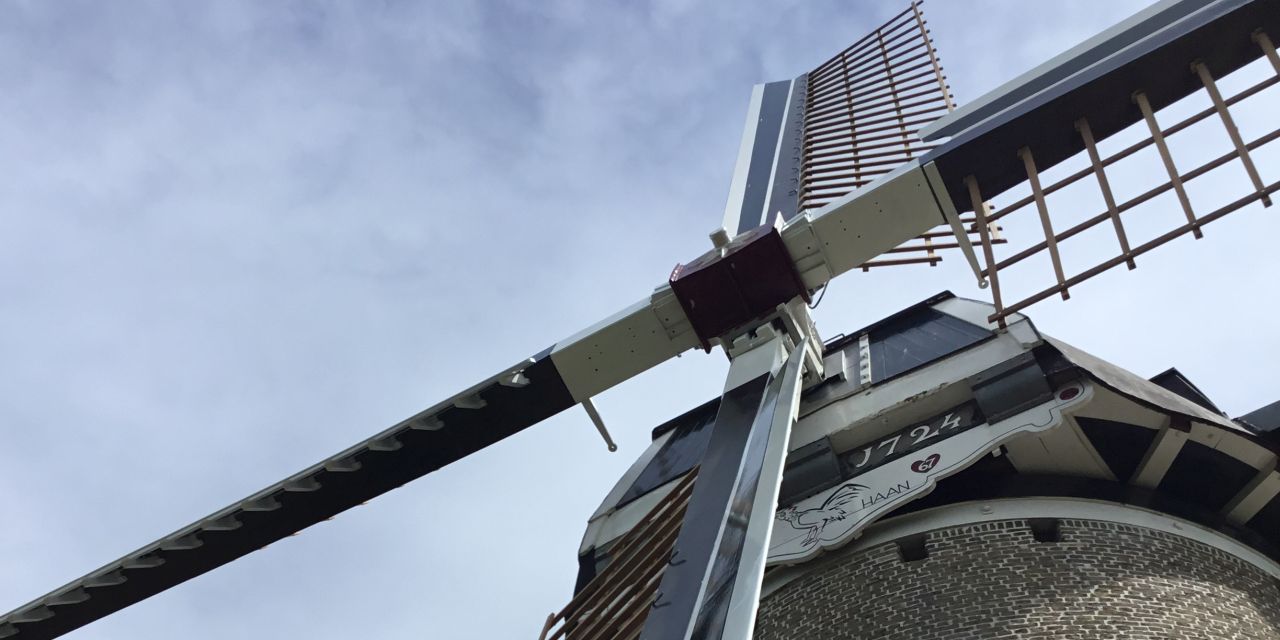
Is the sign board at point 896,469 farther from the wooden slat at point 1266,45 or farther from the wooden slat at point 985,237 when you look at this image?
the wooden slat at point 1266,45

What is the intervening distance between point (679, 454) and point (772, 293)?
74.7 inches

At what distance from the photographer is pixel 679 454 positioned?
874 centimetres

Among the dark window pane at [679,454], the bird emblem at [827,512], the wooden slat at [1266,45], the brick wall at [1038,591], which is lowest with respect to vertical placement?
the brick wall at [1038,591]

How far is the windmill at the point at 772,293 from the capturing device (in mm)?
6328

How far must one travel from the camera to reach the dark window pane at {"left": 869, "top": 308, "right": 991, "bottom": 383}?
7598 millimetres

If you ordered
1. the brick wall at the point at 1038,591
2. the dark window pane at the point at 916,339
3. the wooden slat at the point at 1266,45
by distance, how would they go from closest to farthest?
the brick wall at the point at 1038,591 < the wooden slat at the point at 1266,45 < the dark window pane at the point at 916,339

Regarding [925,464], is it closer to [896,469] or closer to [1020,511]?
[896,469]

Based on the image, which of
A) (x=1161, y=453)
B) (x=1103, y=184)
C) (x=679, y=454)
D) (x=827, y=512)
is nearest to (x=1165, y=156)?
(x=1103, y=184)

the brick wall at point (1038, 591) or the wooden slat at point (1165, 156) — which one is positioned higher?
the wooden slat at point (1165, 156)

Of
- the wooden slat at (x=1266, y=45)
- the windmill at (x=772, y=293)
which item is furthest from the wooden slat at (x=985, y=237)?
the wooden slat at (x=1266, y=45)

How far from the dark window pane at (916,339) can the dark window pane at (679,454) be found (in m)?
1.25

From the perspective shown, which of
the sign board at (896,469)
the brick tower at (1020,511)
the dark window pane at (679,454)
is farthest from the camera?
the dark window pane at (679,454)

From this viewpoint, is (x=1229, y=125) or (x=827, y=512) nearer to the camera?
(x=1229, y=125)

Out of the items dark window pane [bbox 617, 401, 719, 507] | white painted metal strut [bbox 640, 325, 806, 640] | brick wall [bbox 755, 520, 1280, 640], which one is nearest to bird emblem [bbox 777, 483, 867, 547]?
brick wall [bbox 755, 520, 1280, 640]
